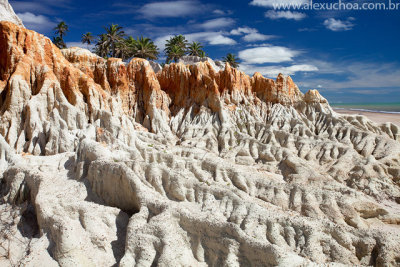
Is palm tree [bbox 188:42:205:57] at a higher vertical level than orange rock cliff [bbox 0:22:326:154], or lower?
higher

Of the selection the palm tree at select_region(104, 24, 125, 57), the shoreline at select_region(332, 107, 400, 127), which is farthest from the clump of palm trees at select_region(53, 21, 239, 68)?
the shoreline at select_region(332, 107, 400, 127)

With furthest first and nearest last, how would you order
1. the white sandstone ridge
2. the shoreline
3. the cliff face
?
1. the shoreline
2. the white sandstone ridge
3. the cliff face

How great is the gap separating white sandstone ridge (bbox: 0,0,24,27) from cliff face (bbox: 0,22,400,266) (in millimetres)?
9977

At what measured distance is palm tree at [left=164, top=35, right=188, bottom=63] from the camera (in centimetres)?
4567

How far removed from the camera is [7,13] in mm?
30625

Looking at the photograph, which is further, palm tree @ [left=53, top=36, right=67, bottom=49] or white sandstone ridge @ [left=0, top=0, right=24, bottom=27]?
palm tree @ [left=53, top=36, right=67, bottom=49]

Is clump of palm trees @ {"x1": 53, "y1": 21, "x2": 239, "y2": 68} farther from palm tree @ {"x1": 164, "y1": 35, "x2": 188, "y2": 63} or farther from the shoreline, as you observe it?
the shoreline

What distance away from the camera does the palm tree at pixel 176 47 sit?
45666 mm

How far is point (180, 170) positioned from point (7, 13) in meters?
30.3

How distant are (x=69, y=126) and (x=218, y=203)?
12.6 metres

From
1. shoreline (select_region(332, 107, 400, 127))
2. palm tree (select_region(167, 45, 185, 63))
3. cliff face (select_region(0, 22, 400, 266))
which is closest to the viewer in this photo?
cliff face (select_region(0, 22, 400, 266))

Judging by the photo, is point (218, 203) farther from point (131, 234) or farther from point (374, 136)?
point (374, 136)

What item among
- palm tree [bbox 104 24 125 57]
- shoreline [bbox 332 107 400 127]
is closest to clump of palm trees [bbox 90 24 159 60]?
palm tree [bbox 104 24 125 57]

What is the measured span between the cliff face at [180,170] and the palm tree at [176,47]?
16.2m
